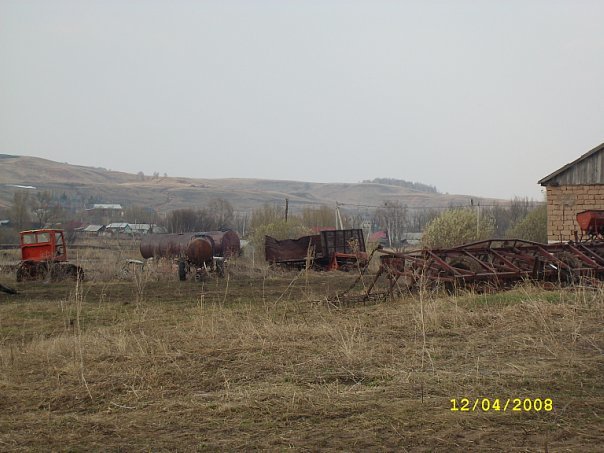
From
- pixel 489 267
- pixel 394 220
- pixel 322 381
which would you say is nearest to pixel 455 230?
pixel 489 267

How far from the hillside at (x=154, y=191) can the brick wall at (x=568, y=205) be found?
9771 centimetres

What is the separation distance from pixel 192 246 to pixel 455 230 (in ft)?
49.4

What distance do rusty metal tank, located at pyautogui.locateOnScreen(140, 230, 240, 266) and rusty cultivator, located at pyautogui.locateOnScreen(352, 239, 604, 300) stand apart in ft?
40.4

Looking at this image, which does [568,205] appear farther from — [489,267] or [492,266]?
[489,267]

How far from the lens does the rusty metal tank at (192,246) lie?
968 inches

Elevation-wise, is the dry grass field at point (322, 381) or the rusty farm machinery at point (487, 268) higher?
the rusty farm machinery at point (487, 268)

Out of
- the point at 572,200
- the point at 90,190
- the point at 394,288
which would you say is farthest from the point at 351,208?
the point at 394,288

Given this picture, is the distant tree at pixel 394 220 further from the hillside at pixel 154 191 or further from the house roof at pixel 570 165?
the hillside at pixel 154 191

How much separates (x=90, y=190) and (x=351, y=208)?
2413 inches

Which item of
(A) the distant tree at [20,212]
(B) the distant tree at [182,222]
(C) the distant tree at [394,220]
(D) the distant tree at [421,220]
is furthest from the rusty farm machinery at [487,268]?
(A) the distant tree at [20,212]

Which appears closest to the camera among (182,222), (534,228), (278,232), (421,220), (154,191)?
(534,228)

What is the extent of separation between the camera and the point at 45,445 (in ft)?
16.4
